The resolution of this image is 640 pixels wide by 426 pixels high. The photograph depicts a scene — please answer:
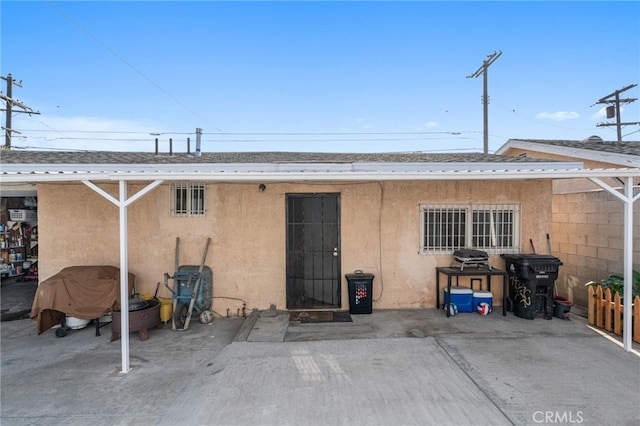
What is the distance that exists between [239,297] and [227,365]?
2236 millimetres

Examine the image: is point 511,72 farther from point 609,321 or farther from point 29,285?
point 29,285

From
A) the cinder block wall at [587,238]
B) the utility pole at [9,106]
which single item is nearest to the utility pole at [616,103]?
the cinder block wall at [587,238]

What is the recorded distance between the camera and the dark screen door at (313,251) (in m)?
6.43

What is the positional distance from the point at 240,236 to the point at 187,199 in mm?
1298

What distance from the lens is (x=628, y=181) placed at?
15.3ft

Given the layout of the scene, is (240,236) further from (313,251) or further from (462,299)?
(462,299)

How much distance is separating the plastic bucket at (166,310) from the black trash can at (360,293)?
336 centimetres

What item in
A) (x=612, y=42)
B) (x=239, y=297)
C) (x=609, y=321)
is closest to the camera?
(x=609, y=321)

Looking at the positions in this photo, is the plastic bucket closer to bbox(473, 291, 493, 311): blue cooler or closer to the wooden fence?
bbox(473, 291, 493, 311): blue cooler

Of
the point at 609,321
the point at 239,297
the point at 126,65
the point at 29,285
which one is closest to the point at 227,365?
the point at 239,297

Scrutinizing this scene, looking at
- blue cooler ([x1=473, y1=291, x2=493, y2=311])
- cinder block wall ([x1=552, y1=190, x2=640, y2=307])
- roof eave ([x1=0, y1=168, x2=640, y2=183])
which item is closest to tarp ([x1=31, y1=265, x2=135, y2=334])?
roof eave ([x1=0, y1=168, x2=640, y2=183])

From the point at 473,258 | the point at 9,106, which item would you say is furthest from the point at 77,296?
the point at 9,106

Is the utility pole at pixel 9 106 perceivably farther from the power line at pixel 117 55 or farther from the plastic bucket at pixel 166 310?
the plastic bucket at pixel 166 310

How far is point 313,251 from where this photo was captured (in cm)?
648
